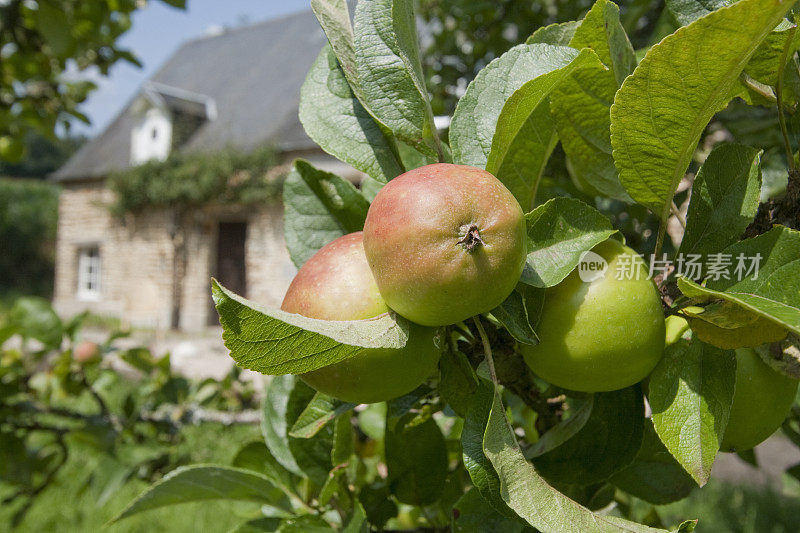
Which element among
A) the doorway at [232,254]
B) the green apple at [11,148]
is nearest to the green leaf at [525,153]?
the green apple at [11,148]

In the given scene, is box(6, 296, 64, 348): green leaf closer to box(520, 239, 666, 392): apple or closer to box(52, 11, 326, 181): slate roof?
box(520, 239, 666, 392): apple

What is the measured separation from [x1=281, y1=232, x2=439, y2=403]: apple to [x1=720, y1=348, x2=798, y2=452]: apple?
306 mm

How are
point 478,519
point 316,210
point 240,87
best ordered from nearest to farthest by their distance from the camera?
point 478,519 < point 316,210 < point 240,87

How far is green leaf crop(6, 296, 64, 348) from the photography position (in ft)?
5.56

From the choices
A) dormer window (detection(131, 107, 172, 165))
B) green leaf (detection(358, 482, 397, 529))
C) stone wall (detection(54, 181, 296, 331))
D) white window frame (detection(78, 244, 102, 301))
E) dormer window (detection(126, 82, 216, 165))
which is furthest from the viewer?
white window frame (detection(78, 244, 102, 301))

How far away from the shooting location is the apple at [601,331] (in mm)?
549

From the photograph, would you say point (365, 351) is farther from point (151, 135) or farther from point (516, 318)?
point (151, 135)

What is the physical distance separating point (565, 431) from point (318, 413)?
0.89 ft

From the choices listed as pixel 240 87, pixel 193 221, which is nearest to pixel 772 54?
pixel 193 221

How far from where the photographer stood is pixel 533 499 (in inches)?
19.3

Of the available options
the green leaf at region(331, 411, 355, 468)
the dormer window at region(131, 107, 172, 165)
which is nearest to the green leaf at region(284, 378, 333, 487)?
the green leaf at region(331, 411, 355, 468)

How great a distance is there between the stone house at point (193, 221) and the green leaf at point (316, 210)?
30.9 feet

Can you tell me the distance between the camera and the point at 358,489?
0.94m

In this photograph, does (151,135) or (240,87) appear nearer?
(151,135)
